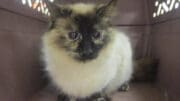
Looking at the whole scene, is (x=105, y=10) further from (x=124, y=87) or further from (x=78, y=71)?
(x=124, y=87)

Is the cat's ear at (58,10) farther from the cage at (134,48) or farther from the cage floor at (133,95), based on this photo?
the cage floor at (133,95)

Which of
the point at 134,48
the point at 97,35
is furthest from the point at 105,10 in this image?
→ the point at 134,48

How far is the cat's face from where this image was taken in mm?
1144

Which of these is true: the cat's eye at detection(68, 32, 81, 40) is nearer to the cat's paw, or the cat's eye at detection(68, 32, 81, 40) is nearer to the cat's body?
the cat's body

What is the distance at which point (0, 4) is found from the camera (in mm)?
1086

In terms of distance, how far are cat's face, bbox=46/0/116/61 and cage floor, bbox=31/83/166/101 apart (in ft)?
0.80

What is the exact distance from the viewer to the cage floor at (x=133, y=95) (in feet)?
4.27

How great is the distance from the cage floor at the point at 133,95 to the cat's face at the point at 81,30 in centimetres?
24

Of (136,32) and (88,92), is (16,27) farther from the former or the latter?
(136,32)

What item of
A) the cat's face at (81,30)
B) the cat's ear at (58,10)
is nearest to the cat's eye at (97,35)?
the cat's face at (81,30)

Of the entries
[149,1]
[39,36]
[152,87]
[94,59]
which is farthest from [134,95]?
[149,1]

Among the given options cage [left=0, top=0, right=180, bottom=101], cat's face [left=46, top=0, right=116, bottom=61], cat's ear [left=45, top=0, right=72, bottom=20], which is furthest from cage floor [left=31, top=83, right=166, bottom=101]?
cat's ear [left=45, top=0, right=72, bottom=20]

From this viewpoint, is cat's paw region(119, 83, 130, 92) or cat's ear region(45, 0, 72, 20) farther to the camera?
cat's paw region(119, 83, 130, 92)

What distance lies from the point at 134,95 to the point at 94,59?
0.28 meters
